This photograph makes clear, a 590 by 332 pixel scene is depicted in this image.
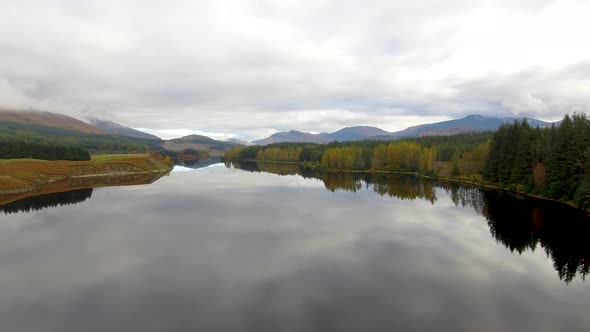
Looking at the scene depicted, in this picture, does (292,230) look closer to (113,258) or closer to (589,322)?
(113,258)

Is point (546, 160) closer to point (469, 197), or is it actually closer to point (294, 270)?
point (469, 197)

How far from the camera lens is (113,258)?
37844mm

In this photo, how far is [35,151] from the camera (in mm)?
151250

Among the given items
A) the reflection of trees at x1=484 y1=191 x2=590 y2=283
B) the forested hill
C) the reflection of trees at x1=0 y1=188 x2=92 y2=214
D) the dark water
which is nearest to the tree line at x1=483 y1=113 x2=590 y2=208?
the forested hill

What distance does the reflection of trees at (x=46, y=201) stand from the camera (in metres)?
70.9

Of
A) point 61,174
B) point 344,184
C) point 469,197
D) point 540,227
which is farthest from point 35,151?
point 540,227

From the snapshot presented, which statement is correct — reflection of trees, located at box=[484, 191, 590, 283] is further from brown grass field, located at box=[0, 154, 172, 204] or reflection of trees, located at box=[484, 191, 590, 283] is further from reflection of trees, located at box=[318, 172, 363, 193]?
brown grass field, located at box=[0, 154, 172, 204]

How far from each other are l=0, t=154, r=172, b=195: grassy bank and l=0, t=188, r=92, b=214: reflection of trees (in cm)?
1572

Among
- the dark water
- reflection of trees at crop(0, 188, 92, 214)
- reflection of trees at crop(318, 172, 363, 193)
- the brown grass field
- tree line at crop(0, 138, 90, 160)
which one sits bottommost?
the dark water

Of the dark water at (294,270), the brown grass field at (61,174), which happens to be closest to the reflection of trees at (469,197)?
the dark water at (294,270)

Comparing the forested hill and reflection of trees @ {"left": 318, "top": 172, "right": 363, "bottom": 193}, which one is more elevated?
the forested hill

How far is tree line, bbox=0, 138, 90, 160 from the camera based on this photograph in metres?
144

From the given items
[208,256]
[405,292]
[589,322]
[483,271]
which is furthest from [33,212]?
[589,322]

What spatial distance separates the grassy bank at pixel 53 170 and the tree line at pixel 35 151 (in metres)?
11.3
